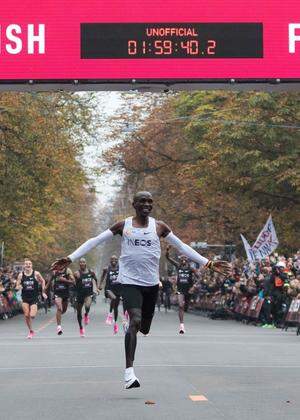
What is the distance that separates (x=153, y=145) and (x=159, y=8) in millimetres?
38556

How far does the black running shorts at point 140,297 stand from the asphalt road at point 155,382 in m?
0.84

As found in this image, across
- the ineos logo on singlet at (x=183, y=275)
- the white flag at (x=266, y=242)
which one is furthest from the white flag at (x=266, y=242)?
the ineos logo on singlet at (x=183, y=275)

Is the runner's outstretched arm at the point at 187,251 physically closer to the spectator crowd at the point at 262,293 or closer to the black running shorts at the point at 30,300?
the black running shorts at the point at 30,300

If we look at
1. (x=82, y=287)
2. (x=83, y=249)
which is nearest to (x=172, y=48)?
(x=83, y=249)

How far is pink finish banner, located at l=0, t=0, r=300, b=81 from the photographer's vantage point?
15.4m

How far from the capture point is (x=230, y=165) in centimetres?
3759

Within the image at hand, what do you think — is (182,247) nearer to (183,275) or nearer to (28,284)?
(28,284)

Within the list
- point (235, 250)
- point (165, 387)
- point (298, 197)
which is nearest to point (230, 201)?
point (298, 197)

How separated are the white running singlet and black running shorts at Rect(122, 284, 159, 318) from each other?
64mm

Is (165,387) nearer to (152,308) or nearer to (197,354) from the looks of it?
(152,308)

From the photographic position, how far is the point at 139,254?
34.9 feet

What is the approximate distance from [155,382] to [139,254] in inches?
68.7

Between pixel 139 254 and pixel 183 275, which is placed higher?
pixel 139 254

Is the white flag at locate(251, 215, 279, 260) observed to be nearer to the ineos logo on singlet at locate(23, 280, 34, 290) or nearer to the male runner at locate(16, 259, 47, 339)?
the male runner at locate(16, 259, 47, 339)
